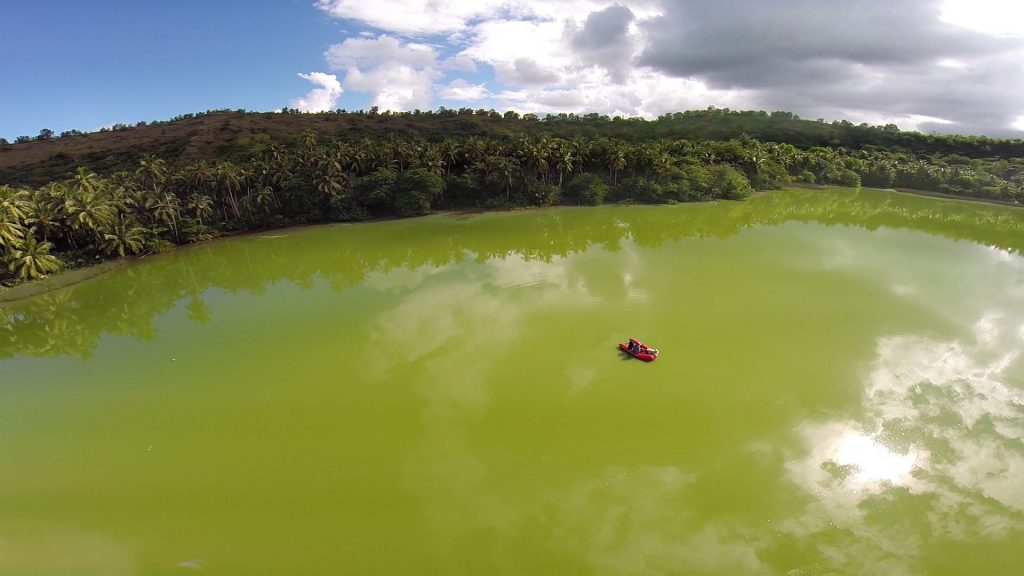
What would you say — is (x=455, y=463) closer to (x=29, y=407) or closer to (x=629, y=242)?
(x=29, y=407)

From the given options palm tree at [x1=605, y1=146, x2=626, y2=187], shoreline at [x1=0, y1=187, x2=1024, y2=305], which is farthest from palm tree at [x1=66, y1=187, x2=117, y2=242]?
palm tree at [x1=605, y1=146, x2=626, y2=187]

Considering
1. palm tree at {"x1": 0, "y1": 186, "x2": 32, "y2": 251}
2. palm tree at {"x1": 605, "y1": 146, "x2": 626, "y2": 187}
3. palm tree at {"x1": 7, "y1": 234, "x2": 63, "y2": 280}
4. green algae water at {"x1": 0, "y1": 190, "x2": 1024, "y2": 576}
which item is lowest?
green algae water at {"x1": 0, "y1": 190, "x2": 1024, "y2": 576}

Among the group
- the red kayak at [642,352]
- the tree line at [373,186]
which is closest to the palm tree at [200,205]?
the tree line at [373,186]

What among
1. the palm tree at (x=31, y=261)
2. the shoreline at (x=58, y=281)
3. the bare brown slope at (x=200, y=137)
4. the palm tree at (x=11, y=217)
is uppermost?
the bare brown slope at (x=200, y=137)

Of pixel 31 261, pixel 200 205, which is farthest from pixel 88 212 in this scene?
pixel 200 205

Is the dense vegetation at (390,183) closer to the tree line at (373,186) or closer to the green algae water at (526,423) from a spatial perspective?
the tree line at (373,186)

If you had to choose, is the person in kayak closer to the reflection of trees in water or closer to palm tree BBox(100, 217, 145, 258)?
the reflection of trees in water

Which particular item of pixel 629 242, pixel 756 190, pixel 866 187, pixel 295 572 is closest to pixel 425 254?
pixel 629 242
